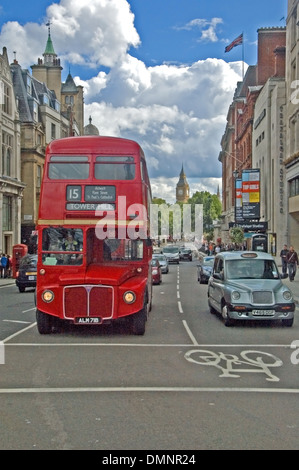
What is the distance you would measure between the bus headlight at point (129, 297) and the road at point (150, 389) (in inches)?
32.2

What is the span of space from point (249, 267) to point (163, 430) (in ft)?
30.8

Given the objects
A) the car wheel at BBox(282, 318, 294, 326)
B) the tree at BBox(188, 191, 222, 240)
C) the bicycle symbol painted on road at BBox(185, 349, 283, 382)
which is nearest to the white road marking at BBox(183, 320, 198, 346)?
the bicycle symbol painted on road at BBox(185, 349, 283, 382)

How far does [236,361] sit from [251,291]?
12.7 ft

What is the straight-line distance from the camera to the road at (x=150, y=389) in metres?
5.62

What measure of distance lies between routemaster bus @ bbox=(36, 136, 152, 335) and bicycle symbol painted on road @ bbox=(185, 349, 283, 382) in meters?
2.28

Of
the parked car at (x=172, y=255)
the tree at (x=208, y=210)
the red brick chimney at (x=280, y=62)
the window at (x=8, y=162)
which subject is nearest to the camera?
the window at (x=8, y=162)

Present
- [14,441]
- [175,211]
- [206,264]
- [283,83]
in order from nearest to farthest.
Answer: [14,441] → [206,264] → [283,83] → [175,211]

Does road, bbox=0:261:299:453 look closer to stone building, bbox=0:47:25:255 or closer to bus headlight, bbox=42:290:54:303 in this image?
bus headlight, bbox=42:290:54:303

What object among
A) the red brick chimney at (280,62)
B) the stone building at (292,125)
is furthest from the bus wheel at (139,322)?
the red brick chimney at (280,62)

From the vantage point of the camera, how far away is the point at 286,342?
11.6 meters

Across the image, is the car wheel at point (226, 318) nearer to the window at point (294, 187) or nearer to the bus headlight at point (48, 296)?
the bus headlight at point (48, 296)

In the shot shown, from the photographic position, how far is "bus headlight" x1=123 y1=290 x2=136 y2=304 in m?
12.0
